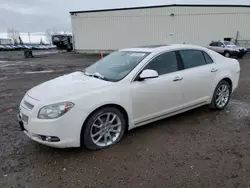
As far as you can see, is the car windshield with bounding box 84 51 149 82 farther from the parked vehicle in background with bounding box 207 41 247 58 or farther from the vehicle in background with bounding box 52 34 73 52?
the vehicle in background with bounding box 52 34 73 52

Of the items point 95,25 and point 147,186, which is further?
point 95,25

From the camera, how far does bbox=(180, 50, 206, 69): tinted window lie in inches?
183

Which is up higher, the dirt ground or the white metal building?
the white metal building

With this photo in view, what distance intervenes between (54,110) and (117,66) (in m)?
1.54

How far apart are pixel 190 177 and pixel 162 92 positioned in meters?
1.62

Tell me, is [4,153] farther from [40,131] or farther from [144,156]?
[144,156]

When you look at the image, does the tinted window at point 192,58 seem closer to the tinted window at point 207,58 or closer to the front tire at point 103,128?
the tinted window at point 207,58

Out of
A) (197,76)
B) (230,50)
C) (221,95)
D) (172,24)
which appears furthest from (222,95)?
(172,24)

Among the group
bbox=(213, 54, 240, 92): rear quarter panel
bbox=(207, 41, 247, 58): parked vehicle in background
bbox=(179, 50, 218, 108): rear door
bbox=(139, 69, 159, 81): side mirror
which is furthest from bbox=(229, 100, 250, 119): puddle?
bbox=(207, 41, 247, 58): parked vehicle in background

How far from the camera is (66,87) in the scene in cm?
366

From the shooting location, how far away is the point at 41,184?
9.37 feet

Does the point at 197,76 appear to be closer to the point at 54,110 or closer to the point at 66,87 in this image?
the point at 66,87

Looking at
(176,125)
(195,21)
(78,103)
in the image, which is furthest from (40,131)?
(195,21)

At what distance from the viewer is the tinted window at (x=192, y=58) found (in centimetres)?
465
